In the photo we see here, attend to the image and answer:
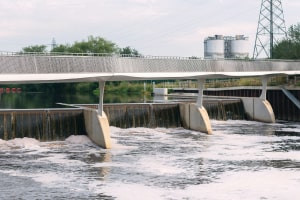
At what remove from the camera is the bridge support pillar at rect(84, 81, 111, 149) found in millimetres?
39500

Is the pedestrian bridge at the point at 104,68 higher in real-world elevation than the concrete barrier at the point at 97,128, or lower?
higher

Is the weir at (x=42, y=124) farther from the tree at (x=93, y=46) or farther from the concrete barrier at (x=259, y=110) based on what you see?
the tree at (x=93, y=46)

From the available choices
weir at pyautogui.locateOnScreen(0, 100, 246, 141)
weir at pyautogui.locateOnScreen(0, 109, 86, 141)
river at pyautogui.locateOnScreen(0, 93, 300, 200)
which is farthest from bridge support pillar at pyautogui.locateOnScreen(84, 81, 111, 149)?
weir at pyautogui.locateOnScreen(0, 109, 86, 141)

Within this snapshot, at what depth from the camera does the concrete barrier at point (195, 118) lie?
160 feet

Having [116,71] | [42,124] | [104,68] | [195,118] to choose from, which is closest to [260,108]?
[195,118]

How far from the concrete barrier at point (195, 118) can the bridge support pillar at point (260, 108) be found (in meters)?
10.7

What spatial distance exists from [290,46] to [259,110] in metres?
30.0

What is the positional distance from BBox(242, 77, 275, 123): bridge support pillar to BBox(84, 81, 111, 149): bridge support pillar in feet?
75.5

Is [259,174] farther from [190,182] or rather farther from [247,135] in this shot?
[247,135]

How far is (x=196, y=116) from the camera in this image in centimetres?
5069

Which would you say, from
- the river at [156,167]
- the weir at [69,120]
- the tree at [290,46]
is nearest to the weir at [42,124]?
the weir at [69,120]

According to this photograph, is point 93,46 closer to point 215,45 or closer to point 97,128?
point 215,45

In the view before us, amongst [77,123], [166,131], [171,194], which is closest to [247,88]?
[166,131]

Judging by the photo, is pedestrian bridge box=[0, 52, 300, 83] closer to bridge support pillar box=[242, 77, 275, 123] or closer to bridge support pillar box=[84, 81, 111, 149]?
bridge support pillar box=[84, 81, 111, 149]
